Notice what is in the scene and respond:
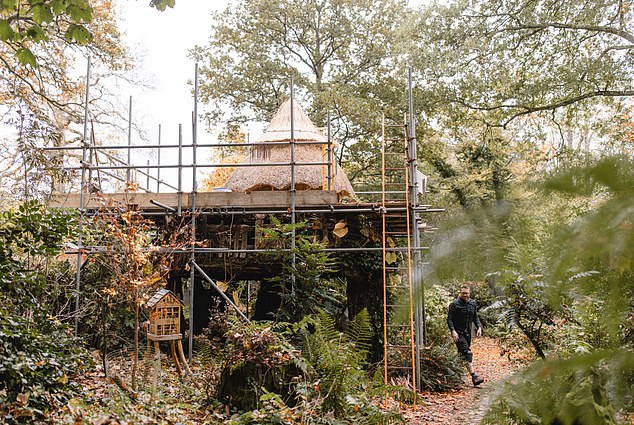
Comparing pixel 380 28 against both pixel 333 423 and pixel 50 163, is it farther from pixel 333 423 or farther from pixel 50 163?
pixel 333 423

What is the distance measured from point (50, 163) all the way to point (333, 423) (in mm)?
5698

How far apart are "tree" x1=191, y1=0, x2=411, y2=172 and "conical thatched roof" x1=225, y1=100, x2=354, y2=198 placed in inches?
196

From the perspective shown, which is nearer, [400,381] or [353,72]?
[400,381]

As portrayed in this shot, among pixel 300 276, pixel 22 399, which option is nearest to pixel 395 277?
pixel 300 276

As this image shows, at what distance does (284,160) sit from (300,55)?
8172 mm

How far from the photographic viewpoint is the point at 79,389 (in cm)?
500

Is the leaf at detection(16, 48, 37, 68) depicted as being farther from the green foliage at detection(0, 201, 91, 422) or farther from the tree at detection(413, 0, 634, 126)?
the tree at detection(413, 0, 634, 126)

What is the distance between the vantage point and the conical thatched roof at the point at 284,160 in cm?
1117

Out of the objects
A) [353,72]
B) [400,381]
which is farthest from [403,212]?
[353,72]

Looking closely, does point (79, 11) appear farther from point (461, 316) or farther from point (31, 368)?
point (461, 316)

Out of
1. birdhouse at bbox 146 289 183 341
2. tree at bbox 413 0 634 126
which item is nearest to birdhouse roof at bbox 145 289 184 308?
birdhouse at bbox 146 289 183 341

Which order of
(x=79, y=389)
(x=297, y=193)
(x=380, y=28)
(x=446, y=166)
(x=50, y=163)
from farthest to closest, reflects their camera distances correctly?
(x=446, y=166)
(x=380, y=28)
(x=297, y=193)
(x=50, y=163)
(x=79, y=389)

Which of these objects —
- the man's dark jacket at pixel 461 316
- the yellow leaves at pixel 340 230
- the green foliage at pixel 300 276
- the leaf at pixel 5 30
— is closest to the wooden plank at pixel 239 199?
the yellow leaves at pixel 340 230

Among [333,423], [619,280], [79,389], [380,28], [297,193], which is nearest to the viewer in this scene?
[619,280]
